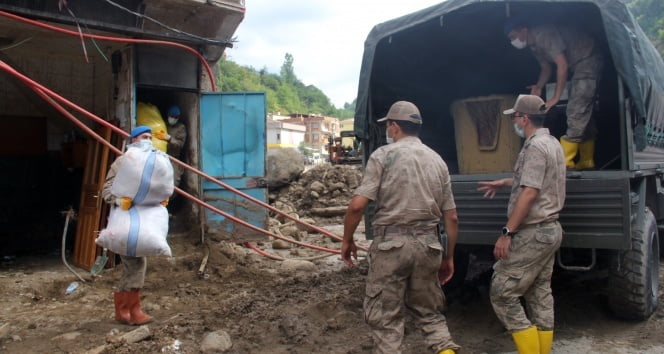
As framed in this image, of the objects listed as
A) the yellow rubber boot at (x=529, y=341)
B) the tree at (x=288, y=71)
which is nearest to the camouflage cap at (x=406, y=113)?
the yellow rubber boot at (x=529, y=341)

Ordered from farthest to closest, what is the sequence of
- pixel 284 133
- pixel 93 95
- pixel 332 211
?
pixel 284 133 < pixel 332 211 < pixel 93 95

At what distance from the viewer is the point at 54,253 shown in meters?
6.72

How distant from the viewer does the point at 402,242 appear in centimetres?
287

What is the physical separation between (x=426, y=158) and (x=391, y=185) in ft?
0.90

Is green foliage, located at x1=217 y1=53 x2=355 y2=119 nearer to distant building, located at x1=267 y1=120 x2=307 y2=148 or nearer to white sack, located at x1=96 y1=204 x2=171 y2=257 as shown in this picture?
distant building, located at x1=267 y1=120 x2=307 y2=148

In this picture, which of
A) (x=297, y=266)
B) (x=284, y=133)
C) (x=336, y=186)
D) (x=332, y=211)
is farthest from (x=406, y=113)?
(x=284, y=133)

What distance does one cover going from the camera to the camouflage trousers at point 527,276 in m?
3.15

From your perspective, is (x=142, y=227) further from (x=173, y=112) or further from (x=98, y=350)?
(x=173, y=112)

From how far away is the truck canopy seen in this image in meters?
3.55

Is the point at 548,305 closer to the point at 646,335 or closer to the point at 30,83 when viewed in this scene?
the point at 646,335

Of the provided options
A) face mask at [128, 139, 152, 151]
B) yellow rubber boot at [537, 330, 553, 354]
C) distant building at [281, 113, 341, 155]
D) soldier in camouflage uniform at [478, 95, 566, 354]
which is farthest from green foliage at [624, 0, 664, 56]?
face mask at [128, 139, 152, 151]

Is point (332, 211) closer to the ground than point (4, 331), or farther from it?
closer to the ground

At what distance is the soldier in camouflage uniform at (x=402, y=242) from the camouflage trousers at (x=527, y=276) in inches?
19.3

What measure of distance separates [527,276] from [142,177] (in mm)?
2784
